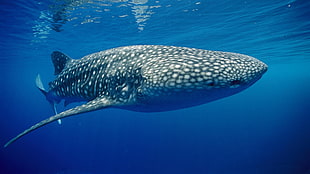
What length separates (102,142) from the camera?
44.7 metres

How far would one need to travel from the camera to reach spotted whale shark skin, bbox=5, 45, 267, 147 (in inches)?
119

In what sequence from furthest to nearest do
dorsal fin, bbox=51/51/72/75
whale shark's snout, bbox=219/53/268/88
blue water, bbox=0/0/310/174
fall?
blue water, bbox=0/0/310/174 → dorsal fin, bbox=51/51/72/75 → whale shark's snout, bbox=219/53/268/88

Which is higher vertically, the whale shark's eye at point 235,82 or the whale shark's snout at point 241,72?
the whale shark's snout at point 241,72

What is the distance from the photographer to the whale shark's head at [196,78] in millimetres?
2961

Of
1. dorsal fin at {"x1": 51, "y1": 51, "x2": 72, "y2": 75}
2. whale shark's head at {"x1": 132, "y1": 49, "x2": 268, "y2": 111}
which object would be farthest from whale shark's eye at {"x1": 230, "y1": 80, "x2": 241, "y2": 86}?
dorsal fin at {"x1": 51, "y1": 51, "x2": 72, "y2": 75}

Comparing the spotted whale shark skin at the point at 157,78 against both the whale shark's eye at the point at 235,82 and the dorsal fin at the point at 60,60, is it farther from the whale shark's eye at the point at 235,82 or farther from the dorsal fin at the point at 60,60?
the dorsal fin at the point at 60,60

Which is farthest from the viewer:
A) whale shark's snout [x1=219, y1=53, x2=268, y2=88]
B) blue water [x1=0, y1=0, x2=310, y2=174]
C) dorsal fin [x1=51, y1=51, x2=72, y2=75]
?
blue water [x1=0, y1=0, x2=310, y2=174]

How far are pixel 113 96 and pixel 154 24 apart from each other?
1394 centimetres


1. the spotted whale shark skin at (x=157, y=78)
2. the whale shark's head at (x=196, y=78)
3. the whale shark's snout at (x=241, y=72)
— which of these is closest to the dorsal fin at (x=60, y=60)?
the spotted whale shark skin at (x=157, y=78)

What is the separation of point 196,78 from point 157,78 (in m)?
0.66

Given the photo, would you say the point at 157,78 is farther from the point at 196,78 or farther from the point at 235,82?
the point at 235,82

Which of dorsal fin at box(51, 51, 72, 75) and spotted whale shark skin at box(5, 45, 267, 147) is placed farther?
dorsal fin at box(51, 51, 72, 75)

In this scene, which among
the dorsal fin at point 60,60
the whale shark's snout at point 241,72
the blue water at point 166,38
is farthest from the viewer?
the blue water at point 166,38

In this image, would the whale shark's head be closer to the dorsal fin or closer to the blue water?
the dorsal fin
